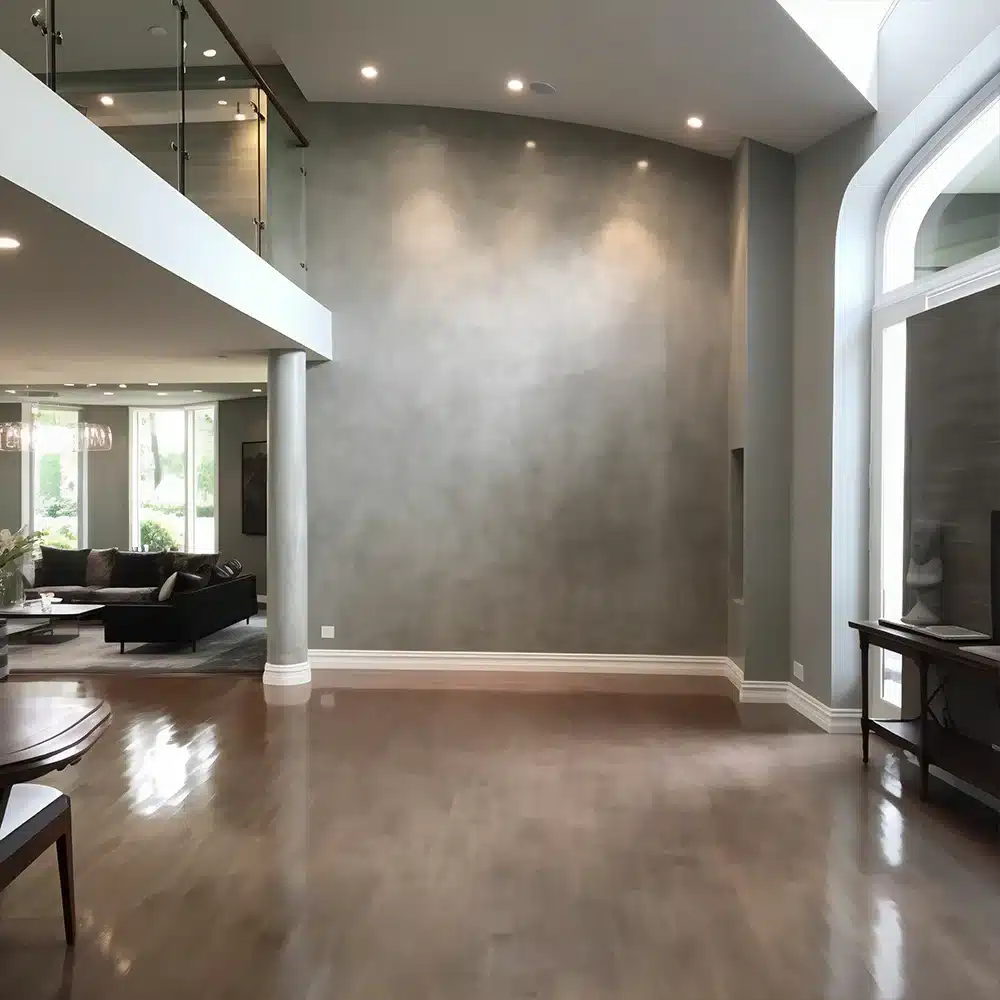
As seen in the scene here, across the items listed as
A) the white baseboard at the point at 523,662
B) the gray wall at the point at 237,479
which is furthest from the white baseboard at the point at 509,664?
the gray wall at the point at 237,479

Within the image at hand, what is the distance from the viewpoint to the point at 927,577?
16.2ft

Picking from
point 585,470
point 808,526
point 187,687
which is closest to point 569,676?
point 585,470

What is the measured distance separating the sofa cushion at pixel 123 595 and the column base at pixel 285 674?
2988mm

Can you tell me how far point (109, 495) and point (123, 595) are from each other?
3460 millimetres

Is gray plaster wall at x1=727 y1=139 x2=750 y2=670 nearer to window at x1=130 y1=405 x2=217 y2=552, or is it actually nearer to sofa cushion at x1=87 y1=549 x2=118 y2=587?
sofa cushion at x1=87 y1=549 x2=118 y2=587

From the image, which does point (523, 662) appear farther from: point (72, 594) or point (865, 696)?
point (72, 594)

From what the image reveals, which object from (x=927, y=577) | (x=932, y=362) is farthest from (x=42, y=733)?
(x=932, y=362)

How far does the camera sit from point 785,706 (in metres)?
6.36

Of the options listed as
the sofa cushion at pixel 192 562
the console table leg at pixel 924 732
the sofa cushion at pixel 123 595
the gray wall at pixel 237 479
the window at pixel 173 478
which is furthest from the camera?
the window at pixel 173 478

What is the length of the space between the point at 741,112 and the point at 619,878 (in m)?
4.97

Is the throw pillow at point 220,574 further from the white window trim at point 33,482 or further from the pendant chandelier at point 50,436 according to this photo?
the white window trim at point 33,482

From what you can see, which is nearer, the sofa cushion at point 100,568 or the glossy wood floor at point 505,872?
the glossy wood floor at point 505,872

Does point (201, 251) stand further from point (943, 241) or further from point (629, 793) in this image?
point (943, 241)

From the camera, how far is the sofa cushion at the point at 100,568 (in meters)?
11.0
